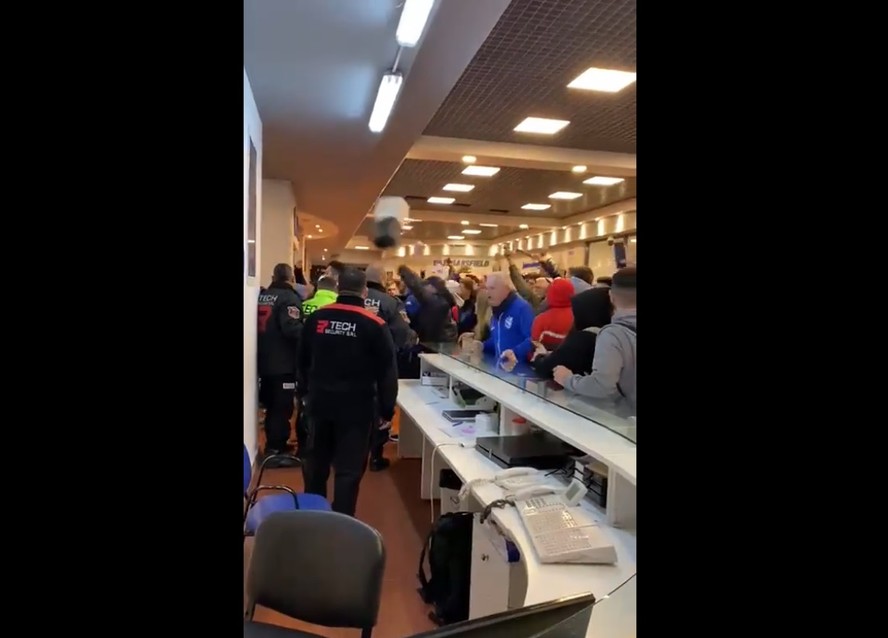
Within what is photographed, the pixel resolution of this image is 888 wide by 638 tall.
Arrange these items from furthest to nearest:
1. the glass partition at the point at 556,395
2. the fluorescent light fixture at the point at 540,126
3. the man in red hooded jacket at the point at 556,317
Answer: the fluorescent light fixture at the point at 540,126 → the man in red hooded jacket at the point at 556,317 → the glass partition at the point at 556,395

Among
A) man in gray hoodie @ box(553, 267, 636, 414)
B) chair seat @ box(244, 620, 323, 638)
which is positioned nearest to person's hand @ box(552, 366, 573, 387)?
man in gray hoodie @ box(553, 267, 636, 414)

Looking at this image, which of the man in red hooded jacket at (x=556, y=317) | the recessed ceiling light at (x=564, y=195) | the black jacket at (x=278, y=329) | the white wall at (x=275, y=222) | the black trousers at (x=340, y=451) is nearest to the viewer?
the black trousers at (x=340, y=451)

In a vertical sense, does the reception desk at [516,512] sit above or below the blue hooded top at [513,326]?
below

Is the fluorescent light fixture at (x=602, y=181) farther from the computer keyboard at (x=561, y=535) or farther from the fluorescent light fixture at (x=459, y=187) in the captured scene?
the computer keyboard at (x=561, y=535)

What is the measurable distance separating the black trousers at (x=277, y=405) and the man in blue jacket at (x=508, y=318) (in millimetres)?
1642

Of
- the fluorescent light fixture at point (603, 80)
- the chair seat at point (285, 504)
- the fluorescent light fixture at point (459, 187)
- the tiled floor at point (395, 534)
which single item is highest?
the fluorescent light fixture at point (459, 187)

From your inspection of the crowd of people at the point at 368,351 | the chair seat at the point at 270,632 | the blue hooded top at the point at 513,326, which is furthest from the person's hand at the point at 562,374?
the chair seat at the point at 270,632

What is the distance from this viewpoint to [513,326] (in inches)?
149

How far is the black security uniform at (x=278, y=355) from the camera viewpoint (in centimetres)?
437

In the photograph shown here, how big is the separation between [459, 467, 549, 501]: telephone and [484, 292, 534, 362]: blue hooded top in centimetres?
123
